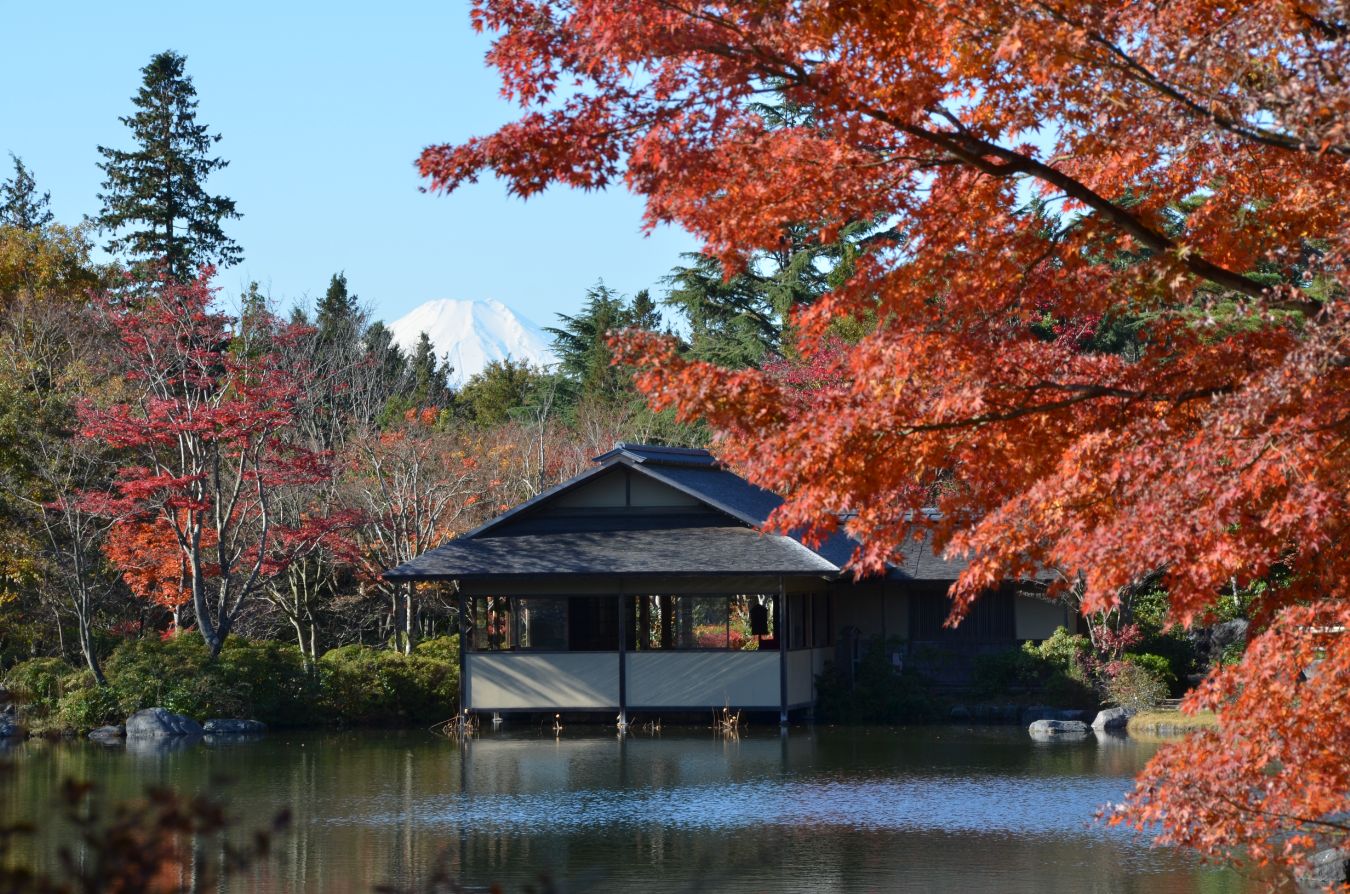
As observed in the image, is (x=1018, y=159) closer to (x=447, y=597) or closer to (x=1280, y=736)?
(x=1280, y=736)

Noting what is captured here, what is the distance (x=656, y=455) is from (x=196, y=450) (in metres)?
7.48

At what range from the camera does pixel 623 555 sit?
23.2m

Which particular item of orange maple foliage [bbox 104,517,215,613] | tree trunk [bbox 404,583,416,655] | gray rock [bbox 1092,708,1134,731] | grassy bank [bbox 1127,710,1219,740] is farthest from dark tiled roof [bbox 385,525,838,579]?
grassy bank [bbox 1127,710,1219,740]

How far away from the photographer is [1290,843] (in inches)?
324

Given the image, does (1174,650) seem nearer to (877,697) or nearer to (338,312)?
(877,697)

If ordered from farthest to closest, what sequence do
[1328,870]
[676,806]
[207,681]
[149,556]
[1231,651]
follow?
[149,556]
[1231,651]
[207,681]
[676,806]
[1328,870]

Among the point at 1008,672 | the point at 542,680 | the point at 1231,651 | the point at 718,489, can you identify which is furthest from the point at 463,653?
the point at 1231,651

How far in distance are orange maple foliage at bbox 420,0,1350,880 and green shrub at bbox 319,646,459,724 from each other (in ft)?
55.5

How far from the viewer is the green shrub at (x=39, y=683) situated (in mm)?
23469

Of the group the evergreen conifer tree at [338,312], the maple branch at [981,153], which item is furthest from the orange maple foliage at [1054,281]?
the evergreen conifer tree at [338,312]

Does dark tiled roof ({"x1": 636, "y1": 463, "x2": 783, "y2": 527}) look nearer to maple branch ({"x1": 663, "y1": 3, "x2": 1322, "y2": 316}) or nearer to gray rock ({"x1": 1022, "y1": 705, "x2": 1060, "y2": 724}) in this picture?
gray rock ({"x1": 1022, "y1": 705, "x2": 1060, "y2": 724})

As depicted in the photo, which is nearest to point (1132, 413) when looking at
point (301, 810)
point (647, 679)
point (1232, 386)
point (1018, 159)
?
point (1232, 386)

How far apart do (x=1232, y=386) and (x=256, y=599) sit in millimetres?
24046

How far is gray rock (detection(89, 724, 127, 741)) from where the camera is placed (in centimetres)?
2261
